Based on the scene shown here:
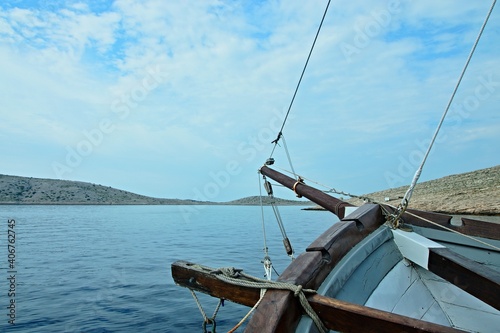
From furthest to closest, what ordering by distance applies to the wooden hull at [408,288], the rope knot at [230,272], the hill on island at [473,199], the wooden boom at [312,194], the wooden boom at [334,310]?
the hill on island at [473,199], the wooden boom at [312,194], the wooden hull at [408,288], the rope knot at [230,272], the wooden boom at [334,310]

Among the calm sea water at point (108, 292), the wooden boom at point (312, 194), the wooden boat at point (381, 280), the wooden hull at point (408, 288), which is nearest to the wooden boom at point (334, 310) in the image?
the wooden boat at point (381, 280)

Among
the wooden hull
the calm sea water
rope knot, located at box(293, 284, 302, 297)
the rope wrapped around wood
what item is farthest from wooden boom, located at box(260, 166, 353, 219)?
rope knot, located at box(293, 284, 302, 297)

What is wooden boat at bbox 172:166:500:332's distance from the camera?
1.90 m

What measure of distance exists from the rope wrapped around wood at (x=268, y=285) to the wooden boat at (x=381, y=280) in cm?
3

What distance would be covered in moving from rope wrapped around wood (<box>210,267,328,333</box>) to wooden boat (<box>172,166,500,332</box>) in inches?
1.2

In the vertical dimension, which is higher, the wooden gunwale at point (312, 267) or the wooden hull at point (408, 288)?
the wooden gunwale at point (312, 267)

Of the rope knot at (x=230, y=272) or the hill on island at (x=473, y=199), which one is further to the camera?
the hill on island at (x=473, y=199)

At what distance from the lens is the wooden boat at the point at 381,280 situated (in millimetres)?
1904

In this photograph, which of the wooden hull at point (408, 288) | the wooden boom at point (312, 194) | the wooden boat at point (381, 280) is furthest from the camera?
the wooden boom at point (312, 194)

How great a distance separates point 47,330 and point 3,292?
4106mm

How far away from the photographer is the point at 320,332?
2020mm

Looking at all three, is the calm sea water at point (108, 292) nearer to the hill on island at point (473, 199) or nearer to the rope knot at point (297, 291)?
the rope knot at point (297, 291)

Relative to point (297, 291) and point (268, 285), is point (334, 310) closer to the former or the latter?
point (297, 291)

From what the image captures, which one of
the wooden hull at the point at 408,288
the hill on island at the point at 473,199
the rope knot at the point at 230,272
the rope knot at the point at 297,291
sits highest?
the hill on island at the point at 473,199
